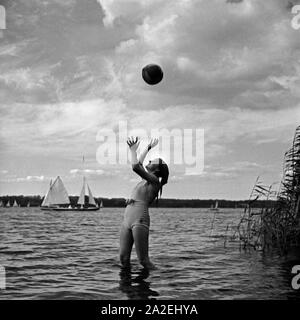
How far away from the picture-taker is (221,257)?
464 inches

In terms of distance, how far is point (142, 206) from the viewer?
25.7 ft

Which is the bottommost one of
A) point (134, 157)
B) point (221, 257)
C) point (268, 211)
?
point (221, 257)

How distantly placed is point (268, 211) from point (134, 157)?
21.9ft

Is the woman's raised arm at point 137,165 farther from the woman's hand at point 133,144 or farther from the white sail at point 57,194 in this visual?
the white sail at point 57,194

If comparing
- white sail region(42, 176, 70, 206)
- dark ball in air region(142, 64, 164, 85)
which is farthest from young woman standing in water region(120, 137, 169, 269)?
white sail region(42, 176, 70, 206)

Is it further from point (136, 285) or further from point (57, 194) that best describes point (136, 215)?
point (57, 194)

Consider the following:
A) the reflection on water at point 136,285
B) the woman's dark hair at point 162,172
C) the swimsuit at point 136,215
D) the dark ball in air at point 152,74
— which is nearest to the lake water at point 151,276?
the reflection on water at point 136,285

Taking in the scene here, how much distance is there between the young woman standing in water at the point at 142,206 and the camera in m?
7.70

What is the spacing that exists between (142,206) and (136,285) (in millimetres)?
1325

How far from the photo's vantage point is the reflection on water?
264 inches

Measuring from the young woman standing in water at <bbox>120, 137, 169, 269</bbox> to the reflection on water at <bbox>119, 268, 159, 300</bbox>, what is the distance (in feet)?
1.01

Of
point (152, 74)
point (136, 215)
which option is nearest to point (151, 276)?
point (136, 215)
